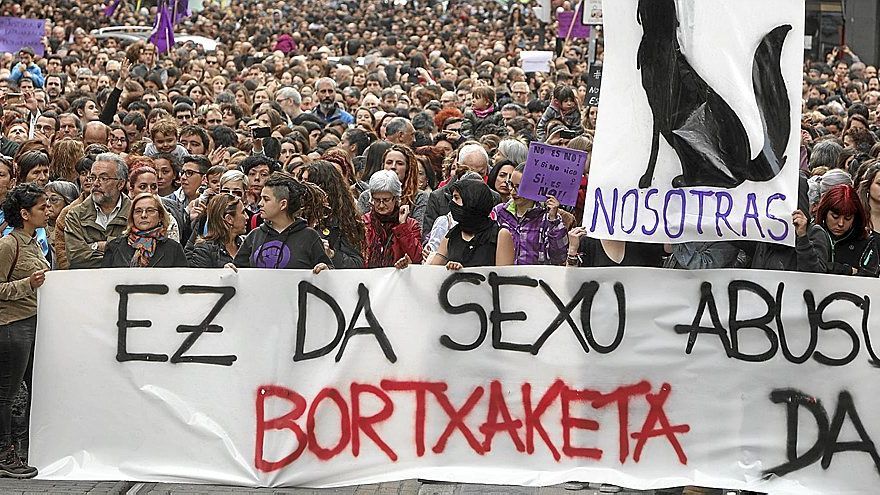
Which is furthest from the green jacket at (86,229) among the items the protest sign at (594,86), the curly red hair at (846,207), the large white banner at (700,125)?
the protest sign at (594,86)

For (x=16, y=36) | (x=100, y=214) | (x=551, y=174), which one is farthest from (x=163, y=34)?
(x=551, y=174)

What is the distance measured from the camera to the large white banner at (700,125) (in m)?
6.26

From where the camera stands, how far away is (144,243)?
7449 millimetres

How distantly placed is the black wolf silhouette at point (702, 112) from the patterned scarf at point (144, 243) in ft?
7.76

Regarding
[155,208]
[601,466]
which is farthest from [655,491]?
[155,208]

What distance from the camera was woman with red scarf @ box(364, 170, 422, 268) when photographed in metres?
8.08

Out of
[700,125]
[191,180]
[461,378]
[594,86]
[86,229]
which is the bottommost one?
[461,378]

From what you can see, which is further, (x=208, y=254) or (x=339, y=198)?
(x=339, y=198)

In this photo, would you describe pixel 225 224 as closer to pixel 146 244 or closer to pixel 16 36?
pixel 146 244

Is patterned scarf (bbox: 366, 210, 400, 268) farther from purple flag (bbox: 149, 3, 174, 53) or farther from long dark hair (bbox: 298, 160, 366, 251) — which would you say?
purple flag (bbox: 149, 3, 174, 53)

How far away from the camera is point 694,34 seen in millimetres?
6355

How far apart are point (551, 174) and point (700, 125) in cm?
129

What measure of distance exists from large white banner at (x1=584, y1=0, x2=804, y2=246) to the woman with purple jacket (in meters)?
1.00

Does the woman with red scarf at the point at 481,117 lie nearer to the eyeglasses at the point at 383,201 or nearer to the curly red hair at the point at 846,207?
the eyeglasses at the point at 383,201
